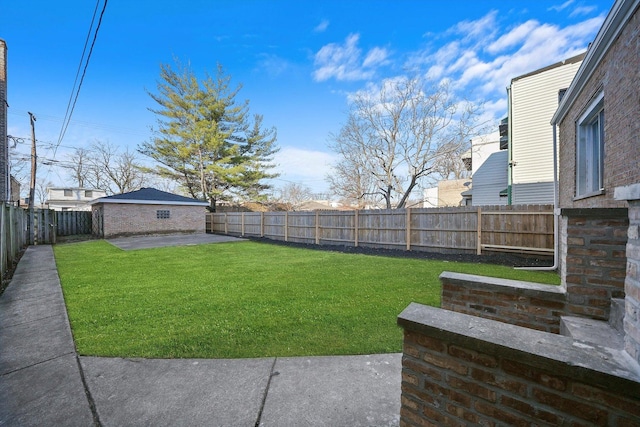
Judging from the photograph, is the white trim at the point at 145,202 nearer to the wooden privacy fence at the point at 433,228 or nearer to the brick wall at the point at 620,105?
the wooden privacy fence at the point at 433,228

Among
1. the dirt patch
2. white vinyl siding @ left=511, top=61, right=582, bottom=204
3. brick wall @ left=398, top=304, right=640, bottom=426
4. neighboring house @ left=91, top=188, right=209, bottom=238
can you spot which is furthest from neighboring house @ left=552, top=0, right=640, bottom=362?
neighboring house @ left=91, top=188, right=209, bottom=238

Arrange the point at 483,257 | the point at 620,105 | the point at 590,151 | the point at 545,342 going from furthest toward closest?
the point at 483,257
the point at 590,151
the point at 620,105
the point at 545,342

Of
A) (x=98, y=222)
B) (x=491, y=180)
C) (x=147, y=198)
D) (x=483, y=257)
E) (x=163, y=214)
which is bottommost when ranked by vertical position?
(x=483, y=257)

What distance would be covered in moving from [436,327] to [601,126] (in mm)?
6674

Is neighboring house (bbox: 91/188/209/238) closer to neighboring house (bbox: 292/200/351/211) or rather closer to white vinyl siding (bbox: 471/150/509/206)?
neighboring house (bbox: 292/200/351/211)

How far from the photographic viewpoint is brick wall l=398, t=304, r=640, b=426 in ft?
3.33

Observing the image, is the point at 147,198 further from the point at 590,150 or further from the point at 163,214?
the point at 590,150

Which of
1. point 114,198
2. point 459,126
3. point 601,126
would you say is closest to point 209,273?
point 601,126

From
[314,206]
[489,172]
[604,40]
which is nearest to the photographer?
[604,40]

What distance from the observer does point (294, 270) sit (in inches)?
253

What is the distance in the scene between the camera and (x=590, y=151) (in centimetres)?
580

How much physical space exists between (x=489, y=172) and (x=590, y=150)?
28.9 ft

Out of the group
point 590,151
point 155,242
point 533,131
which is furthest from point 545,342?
point 155,242

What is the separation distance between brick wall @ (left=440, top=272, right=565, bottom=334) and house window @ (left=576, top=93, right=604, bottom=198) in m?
4.44
